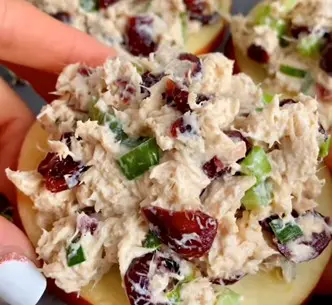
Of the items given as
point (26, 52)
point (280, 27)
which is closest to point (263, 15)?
point (280, 27)

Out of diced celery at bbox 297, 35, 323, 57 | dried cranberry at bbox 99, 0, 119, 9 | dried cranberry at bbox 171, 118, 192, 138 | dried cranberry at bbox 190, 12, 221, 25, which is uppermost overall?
dried cranberry at bbox 171, 118, 192, 138

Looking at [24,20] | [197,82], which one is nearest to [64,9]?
[24,20]

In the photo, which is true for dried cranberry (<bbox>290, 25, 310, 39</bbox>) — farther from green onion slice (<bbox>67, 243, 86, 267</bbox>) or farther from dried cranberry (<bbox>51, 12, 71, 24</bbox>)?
green onion slice (<bbox>67, 243, 86, 267</bbox>)

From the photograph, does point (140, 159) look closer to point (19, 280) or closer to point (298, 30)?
point (19, 280)

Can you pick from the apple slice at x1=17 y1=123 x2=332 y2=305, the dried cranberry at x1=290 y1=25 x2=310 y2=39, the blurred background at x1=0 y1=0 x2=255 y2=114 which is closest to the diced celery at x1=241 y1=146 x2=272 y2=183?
the apple slice at x1=17 y1=123 x2=332 y2=305

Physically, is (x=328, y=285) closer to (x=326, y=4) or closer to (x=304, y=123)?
(x=304, y=123)

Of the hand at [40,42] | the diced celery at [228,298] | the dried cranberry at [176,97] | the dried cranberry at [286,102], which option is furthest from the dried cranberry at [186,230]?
the hand at [40,42]

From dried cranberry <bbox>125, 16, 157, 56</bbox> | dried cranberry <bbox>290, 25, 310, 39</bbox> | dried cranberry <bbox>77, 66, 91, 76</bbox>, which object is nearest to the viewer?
dried cranberry <bbox>77, 66, 91, 76</bbox>

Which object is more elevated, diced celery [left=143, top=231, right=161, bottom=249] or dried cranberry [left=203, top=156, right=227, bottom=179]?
dried cranberry [left=203, top=156, right=227, bottom=179]
